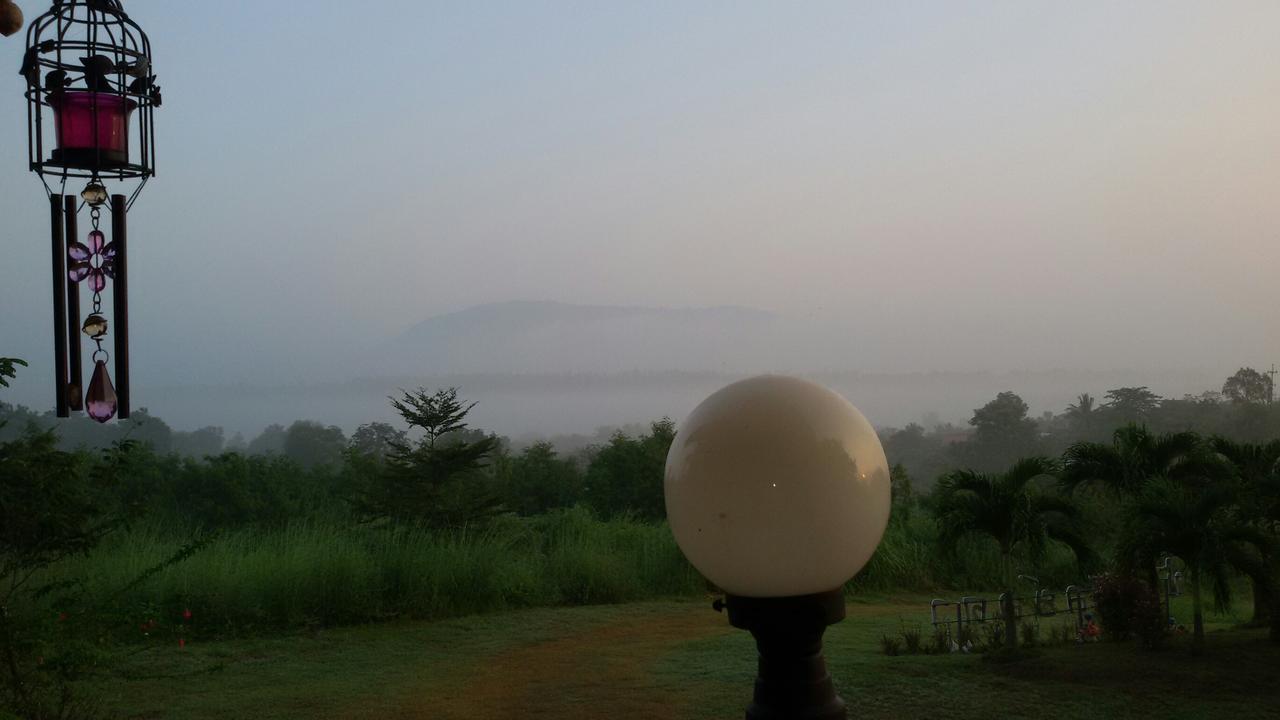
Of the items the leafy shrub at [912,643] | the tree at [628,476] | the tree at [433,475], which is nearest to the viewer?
the leafy shrub at [912,643]

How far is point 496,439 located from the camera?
1242 centimetres

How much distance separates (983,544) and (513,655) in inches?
270

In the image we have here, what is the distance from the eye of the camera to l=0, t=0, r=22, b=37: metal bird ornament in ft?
8.89

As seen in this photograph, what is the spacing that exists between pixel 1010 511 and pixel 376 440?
1309cm

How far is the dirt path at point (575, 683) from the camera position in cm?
626

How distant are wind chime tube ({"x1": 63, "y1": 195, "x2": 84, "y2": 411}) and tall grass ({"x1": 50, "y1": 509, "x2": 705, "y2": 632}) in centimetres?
509

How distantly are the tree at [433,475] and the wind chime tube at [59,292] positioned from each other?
8.55 m

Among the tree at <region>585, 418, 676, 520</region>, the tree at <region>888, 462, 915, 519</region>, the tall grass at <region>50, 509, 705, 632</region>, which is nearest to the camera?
the tall grass at <region>50, 509, 705, 632</region>

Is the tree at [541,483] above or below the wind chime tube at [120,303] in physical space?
below

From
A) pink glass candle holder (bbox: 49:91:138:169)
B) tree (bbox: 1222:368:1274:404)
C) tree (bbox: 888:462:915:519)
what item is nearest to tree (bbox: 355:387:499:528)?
tree (bbox: 888:462:915:519)

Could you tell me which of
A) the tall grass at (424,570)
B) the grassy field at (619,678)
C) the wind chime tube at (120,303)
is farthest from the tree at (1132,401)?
the wind chime tube at (120,303)

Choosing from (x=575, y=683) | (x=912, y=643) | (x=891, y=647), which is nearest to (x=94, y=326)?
(x=575, y=683)

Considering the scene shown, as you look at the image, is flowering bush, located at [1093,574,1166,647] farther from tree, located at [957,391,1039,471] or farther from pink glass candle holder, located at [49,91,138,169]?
tree, located at [957,391,1039,471]

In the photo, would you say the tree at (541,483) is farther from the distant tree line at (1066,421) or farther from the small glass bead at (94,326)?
the small glass bead at (94,326)
